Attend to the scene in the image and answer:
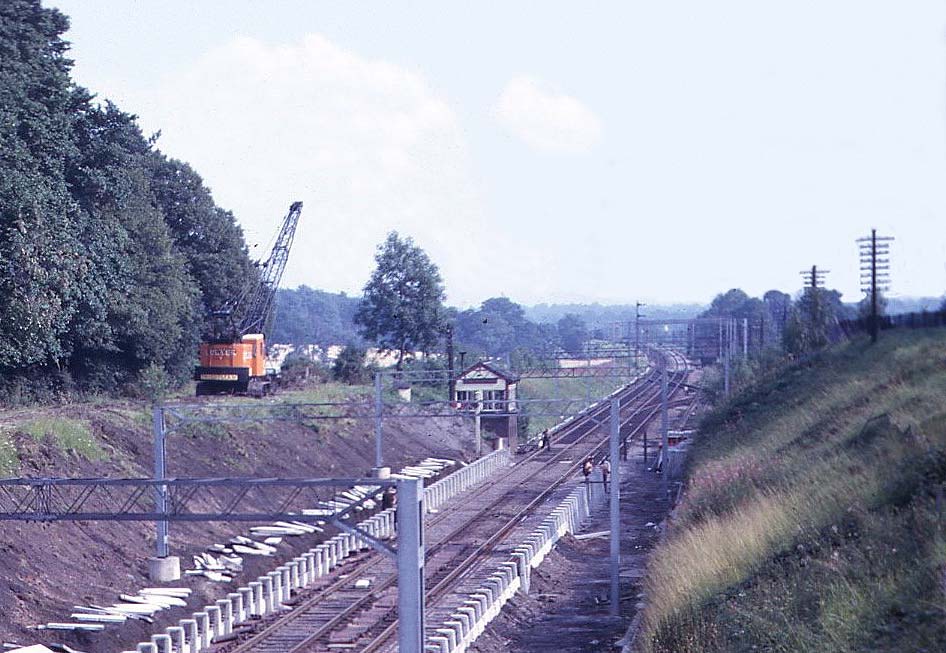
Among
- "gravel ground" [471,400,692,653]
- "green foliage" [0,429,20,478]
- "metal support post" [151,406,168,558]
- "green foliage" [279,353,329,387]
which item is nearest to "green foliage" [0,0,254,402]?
"green foliage" [279,353,329,387]

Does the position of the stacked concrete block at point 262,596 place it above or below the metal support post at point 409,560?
below

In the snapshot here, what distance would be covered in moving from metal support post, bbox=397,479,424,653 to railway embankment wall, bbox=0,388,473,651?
23.8 ft

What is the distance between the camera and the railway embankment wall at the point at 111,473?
19.4m

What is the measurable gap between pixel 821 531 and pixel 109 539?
16454mm

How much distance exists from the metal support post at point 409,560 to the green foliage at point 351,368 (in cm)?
4845

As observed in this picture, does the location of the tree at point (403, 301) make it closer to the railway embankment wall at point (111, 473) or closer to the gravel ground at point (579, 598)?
the railway embankment wall at point (111, 473)

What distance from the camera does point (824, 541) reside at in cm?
1369

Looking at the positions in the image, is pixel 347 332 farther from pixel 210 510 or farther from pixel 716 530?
pixel 716 530

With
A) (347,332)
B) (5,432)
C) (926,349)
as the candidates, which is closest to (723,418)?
(926,349)

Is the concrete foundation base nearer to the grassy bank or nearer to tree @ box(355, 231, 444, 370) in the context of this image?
the grassy bank

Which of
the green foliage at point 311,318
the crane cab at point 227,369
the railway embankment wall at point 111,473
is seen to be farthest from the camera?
the green foliage at point 311,318

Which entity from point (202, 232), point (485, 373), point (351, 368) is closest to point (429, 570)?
point (485, 373)

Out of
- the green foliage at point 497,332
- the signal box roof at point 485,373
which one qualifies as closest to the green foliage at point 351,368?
the signal box roof at point 485,373

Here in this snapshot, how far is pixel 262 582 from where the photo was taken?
2312 cm
